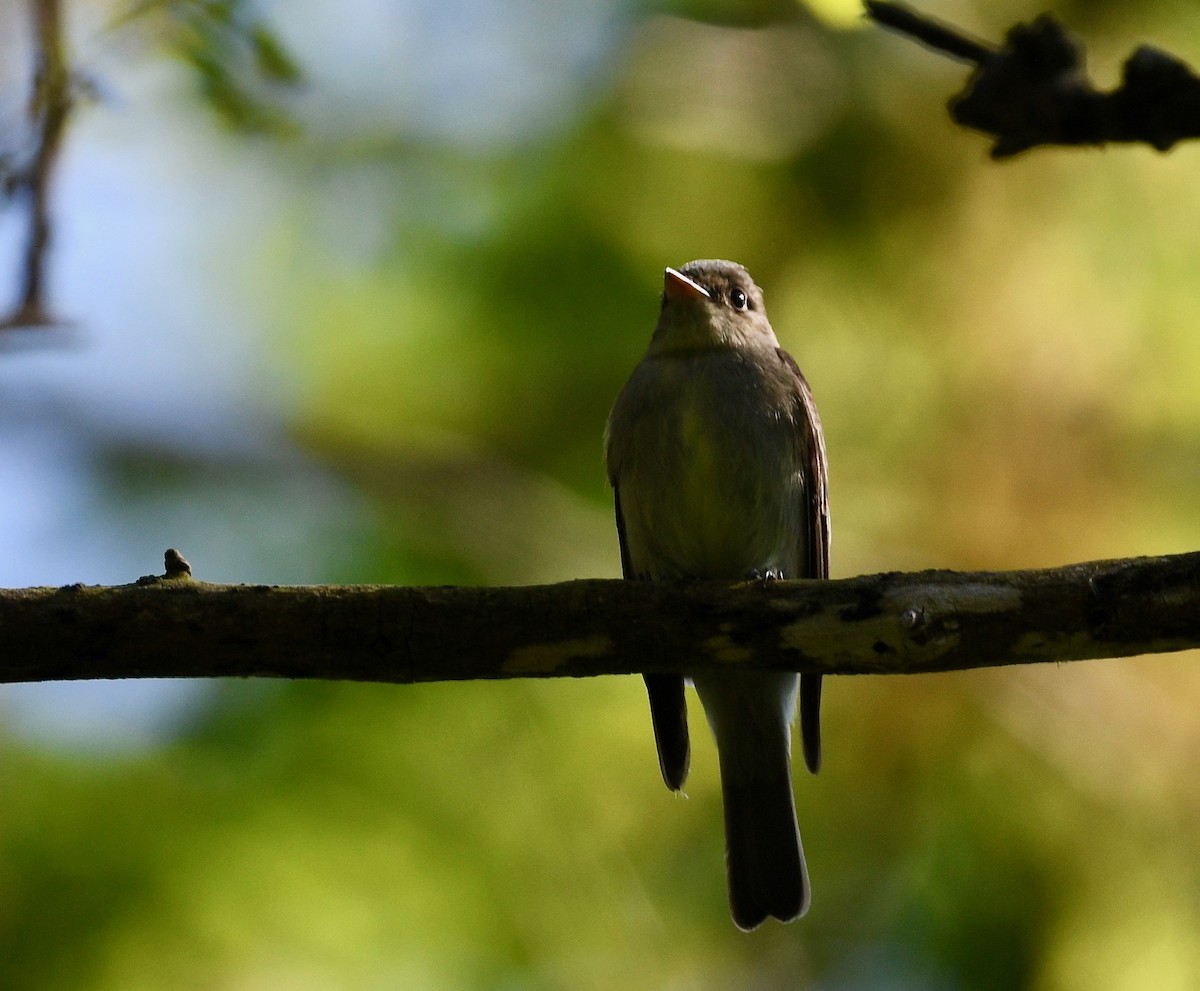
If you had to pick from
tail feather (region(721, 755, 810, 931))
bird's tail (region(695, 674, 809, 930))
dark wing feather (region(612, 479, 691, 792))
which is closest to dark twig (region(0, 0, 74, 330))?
dark wing feather (region(612, 479, 691, 792))

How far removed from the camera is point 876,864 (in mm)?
5277

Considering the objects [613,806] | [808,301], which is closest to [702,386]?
[808,301]

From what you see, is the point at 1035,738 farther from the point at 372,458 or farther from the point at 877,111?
the point at 372,458

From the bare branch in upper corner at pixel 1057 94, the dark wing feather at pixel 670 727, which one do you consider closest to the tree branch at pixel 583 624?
the bare branch in upper corner at pixel 1057 94

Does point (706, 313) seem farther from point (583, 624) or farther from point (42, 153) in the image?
point (42, 153)

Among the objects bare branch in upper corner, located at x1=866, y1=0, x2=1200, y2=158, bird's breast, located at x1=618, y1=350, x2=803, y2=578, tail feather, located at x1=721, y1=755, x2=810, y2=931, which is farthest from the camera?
tail feather, located at x1=721, y1=755, x2=810, y2=931

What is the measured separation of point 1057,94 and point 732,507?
89.6 inches

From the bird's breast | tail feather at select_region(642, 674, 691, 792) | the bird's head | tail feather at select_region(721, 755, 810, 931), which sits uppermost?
the bird's head

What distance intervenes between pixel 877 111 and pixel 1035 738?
2.72m

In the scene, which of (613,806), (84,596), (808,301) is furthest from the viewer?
(808,301)

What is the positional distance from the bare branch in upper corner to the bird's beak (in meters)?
2.47

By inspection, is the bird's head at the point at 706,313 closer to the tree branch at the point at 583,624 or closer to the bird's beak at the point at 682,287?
the bird's beak at the point at 682,287

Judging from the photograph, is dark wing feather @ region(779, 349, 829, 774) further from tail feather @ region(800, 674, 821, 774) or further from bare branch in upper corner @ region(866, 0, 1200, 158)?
bare branch in upper corner @ region(866, 0, 1200, 158)

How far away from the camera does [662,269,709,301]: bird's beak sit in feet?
15.8
